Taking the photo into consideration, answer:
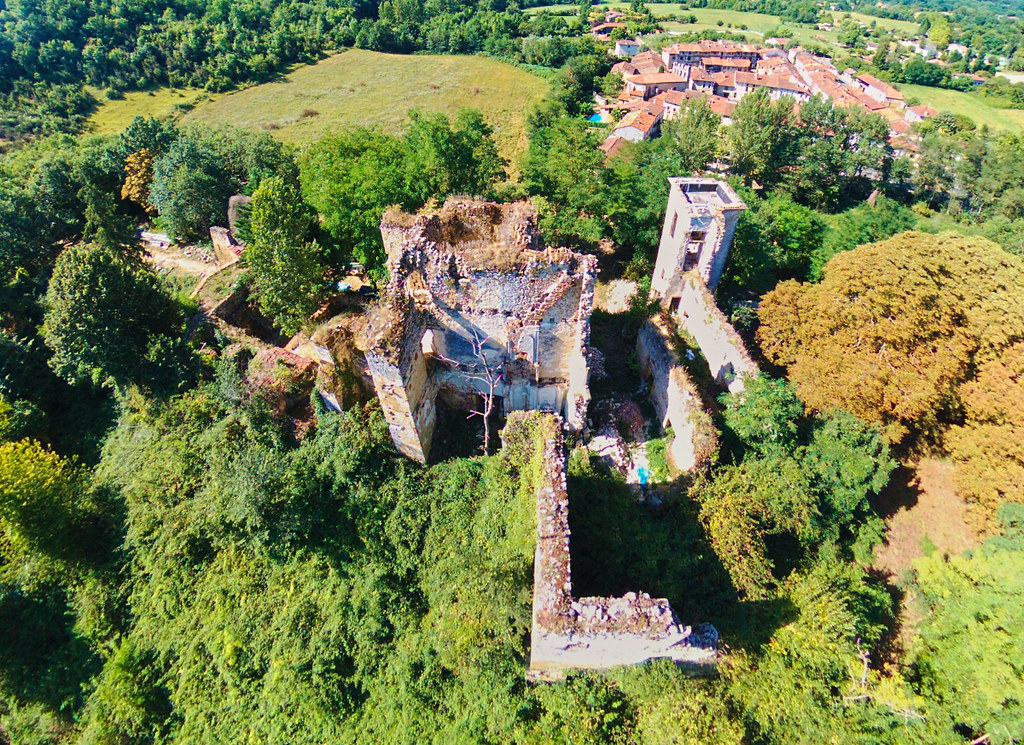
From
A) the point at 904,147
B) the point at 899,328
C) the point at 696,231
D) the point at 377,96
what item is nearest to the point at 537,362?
the point at 696,231

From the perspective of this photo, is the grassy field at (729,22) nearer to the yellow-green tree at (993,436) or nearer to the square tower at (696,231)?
the square tower at (696,231)

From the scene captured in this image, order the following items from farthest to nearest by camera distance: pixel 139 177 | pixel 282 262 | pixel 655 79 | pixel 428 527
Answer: pixel 655 79 → pixel 139 177 → pixel 282 262 → pixel 428 527

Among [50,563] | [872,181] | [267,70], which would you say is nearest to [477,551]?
[50,563]

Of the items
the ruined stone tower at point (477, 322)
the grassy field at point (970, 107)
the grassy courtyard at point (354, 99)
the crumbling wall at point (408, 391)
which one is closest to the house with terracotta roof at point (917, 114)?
the grassy field at point (970, 107)

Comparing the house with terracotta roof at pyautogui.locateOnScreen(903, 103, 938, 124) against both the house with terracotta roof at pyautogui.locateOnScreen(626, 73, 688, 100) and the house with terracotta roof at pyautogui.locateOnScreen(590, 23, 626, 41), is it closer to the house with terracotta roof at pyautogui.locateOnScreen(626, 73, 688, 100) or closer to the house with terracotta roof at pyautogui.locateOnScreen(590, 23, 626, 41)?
the house with terracotta roof at pyautogui.locateOnScreen(626, 73, 688, 100)

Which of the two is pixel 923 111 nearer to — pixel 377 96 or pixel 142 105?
pixel 377 96

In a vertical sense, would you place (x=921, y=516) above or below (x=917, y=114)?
below

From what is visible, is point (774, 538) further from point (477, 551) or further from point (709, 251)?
point (709, 251)
